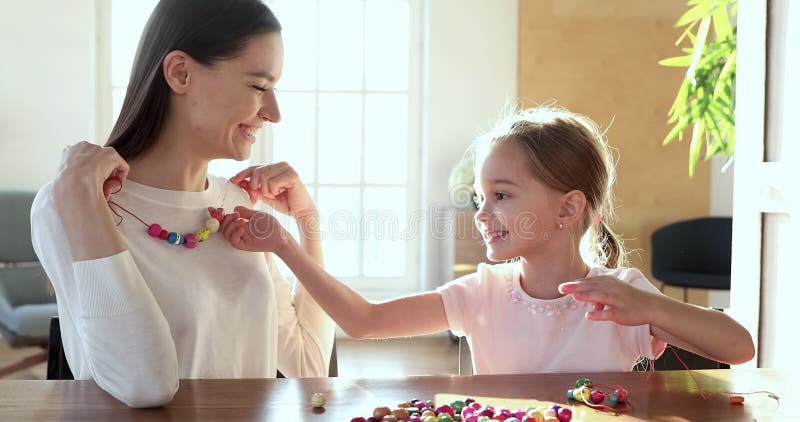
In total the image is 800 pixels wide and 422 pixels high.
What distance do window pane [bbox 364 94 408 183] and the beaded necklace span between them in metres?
4.56

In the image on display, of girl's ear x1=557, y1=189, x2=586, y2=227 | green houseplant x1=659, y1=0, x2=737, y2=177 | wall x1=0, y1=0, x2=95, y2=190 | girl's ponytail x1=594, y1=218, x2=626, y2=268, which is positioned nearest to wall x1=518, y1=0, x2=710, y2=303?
green houseplant x1=659, y1=0, x2=737, y2=177

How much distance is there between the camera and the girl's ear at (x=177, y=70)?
1571 mm

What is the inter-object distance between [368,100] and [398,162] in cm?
49

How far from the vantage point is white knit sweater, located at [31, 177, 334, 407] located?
4.15 ft

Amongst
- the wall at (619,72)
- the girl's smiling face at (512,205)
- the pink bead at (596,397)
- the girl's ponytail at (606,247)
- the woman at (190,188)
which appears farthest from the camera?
the wall at (619,72)

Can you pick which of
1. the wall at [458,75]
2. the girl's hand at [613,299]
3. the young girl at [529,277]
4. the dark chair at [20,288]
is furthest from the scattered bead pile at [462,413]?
the wall at [458,75]

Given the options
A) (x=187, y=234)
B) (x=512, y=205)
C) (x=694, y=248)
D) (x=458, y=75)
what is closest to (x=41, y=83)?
(x=458, y=75)

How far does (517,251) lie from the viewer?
170 centimetres

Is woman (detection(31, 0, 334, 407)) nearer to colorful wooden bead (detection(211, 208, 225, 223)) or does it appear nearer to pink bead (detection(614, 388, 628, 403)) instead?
colorful wooden bead (detection(211, 208, 225, 223))

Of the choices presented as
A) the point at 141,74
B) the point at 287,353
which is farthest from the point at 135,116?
the point at 287,353

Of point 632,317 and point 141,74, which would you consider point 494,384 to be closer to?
point 632,317

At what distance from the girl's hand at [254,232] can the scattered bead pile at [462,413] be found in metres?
0.50

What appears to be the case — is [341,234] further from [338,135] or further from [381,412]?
[381,412]

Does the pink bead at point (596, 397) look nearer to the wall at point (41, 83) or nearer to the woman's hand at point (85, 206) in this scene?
the woman's hand at point (85, 206)
